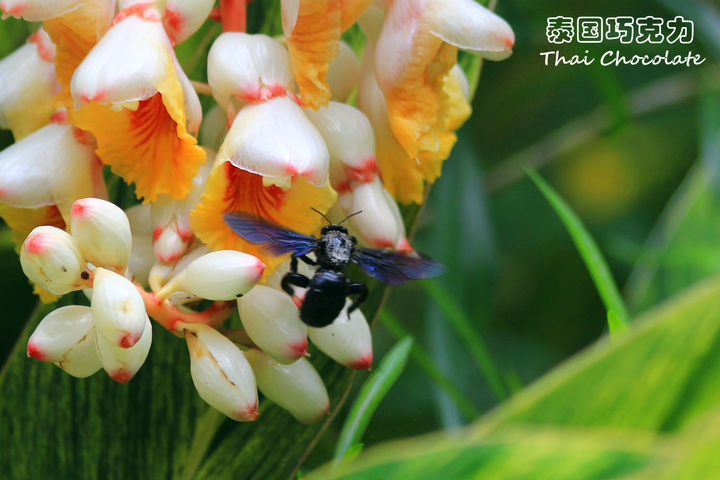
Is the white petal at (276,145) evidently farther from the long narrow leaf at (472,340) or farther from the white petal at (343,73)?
the long narrow leaf at (472,340)

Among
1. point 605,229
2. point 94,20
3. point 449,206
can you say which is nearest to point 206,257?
point 94,20

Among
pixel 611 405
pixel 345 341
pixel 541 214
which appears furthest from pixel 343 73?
pixel 541 214

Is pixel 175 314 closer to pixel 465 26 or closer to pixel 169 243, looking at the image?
pixel 169 243

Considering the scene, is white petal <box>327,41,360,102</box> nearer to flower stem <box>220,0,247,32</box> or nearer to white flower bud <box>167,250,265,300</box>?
flower stem <box>220,0,247,32</box>

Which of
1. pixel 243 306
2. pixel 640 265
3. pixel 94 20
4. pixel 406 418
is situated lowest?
pixel 406 418

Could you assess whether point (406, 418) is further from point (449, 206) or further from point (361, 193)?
point (361, 193)

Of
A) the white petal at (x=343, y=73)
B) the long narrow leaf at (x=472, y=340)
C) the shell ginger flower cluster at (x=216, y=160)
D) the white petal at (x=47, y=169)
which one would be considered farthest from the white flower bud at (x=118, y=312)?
the long narrow leaf at (x=472, y=340)
